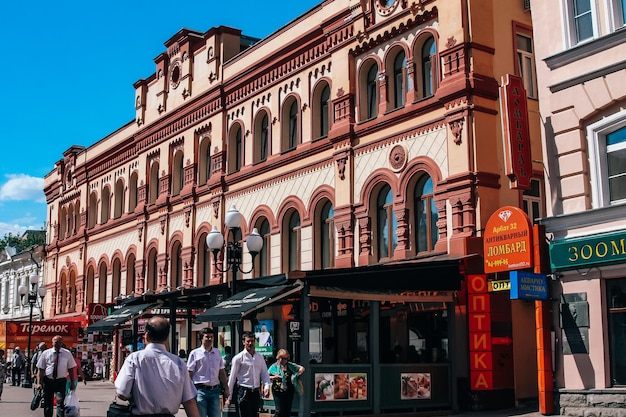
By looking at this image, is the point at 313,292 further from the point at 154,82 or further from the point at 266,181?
the point at 154,82

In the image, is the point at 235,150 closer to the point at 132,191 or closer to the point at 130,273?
the point at 132,191

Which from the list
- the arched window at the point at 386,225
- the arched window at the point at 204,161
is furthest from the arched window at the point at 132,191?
the arched window at the point at 386,225

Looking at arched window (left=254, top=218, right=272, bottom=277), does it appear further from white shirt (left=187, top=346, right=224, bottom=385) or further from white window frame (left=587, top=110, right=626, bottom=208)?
white shirt (left=187, top=346, right=224, bottom=385)

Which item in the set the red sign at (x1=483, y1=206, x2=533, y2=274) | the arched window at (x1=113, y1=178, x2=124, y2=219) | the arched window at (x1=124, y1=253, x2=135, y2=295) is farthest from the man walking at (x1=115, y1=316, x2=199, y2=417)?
the arched window at (x1=113, y1=178, x2=124, y2=219)

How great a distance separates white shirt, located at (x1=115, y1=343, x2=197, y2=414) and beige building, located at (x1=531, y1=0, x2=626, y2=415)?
10.2 metres

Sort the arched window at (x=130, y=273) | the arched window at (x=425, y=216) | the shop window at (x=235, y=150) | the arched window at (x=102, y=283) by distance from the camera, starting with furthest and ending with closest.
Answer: the arched window at (x=102, y=283) → the arched window at (x=130, y=273) → the shop window at (x=235, y=150) → the arched window at (x=425, y=216)

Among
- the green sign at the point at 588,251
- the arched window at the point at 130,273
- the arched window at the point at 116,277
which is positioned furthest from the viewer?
the arched window at the point at 116,277

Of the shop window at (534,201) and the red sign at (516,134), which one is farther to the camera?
the shop window at (534,201)

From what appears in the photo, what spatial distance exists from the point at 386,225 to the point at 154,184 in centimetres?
1734

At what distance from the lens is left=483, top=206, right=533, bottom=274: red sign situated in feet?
55.5

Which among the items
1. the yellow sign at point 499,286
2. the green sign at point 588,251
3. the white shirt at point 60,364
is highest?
the green sign at point 588,251

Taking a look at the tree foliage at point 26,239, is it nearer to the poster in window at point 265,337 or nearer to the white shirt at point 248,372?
the poster in window at point 265,337

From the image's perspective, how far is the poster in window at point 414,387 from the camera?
1861 cm

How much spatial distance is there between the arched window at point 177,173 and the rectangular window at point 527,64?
17535mm
